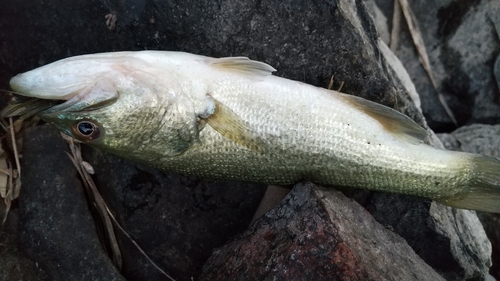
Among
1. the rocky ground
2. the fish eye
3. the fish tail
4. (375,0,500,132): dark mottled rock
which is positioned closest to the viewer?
the fish eye

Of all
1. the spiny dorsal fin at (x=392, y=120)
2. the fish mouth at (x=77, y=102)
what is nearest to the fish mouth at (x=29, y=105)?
the fish mouth at (x=77, y=102)

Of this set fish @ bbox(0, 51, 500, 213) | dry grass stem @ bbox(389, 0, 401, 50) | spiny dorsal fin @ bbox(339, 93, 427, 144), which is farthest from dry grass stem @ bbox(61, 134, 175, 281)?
dry grass stem @ bbox(389, 0, 401, 50)

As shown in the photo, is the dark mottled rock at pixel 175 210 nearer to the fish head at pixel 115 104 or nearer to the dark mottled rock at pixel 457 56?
the fish head at pixel 115 104

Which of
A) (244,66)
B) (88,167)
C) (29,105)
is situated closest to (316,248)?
(244,66)

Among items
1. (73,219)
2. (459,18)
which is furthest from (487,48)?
(73,219)

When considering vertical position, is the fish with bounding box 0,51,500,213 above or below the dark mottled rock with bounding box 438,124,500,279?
above

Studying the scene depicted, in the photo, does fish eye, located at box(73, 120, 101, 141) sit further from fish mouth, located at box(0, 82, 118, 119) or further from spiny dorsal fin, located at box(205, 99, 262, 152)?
spiny dorsal fin, located at box(205, 99, 262, 152)

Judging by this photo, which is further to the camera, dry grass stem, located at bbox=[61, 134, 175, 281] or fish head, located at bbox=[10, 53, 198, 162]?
dry grass stem, located at bbox=[61, 134, 175, 281]
